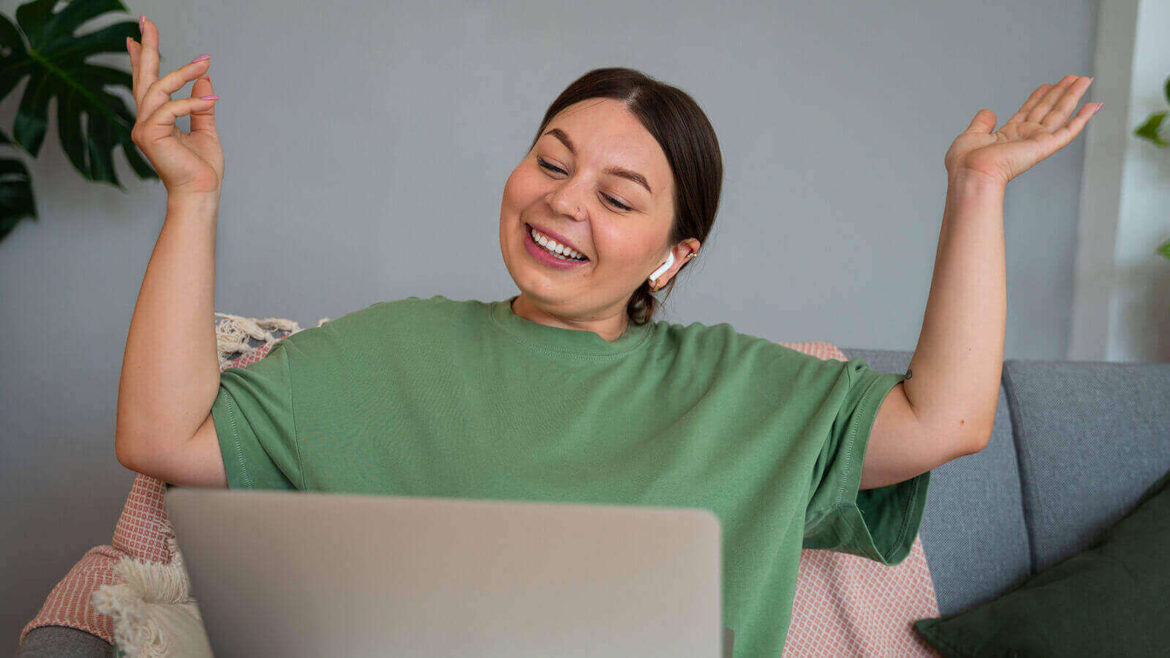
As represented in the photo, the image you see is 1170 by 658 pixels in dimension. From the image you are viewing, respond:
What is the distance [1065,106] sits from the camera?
1.10 meters

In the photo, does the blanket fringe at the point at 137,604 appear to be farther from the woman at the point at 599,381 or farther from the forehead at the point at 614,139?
the forehead at the point at 614,139

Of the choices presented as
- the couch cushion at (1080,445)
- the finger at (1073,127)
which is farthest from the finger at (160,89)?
the couch cushion at (1080,445)

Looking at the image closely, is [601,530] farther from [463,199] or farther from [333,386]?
[463,199]

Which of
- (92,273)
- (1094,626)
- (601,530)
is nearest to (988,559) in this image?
(1094,626)

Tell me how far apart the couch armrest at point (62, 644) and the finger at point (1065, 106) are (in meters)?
1.29

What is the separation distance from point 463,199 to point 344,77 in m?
0.42

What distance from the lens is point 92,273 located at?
2182 millimetres

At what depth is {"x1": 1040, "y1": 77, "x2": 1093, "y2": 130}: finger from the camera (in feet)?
3.56

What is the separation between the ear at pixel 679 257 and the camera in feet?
4.47

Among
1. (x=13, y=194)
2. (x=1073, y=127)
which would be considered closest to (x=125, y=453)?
(x=1073, y=127)

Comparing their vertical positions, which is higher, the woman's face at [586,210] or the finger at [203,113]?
the finger at [203,113]

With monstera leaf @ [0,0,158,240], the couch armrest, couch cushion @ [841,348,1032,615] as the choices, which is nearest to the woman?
the couch armrest

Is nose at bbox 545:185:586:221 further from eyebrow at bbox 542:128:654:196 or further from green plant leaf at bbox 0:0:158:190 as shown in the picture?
green plant leaf at bbox 0:0:158:190

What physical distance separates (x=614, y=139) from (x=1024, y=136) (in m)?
0.52
